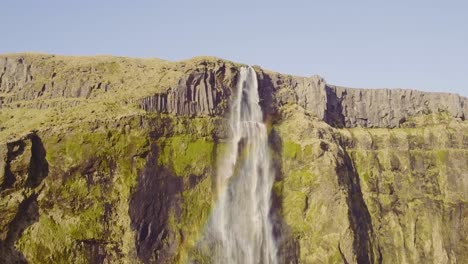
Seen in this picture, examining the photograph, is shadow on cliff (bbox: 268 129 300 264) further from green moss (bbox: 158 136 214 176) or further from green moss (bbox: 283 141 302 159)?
green moss (bbox: 158 136 214 176)

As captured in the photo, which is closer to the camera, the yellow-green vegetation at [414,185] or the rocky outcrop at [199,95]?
the rocky outcrop at [199,95]

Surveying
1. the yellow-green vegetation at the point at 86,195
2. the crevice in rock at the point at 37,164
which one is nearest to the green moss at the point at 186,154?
the yellow-green vegetation at the point at 86,195

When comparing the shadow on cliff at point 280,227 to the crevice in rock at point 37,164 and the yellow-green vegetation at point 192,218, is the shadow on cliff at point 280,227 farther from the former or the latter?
the crevice in rock at point 37,164

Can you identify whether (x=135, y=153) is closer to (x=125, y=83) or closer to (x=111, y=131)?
(x=111, y=131)

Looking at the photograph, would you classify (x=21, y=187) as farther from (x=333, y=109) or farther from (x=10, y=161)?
(x=333, y=109)

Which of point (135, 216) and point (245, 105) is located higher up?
point (245, 105)

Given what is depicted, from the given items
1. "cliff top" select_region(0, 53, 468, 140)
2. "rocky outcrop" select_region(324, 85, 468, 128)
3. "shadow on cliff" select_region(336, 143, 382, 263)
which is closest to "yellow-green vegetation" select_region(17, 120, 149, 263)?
"cliff top" select_region(0, 53, 468, 140)

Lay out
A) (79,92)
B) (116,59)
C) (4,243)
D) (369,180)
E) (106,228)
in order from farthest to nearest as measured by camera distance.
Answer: (369,180) → (116,59) → (79,92) → (106,228) → (4,243)

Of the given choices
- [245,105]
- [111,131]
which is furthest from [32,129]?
[245,105]
